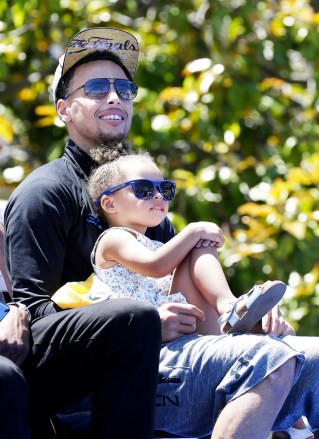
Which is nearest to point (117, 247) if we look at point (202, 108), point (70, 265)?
point (70, 265)

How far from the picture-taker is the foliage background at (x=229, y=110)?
6.93 metres

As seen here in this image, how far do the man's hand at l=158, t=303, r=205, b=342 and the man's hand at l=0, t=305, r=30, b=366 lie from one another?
0.45m

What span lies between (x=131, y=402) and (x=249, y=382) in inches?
14.4

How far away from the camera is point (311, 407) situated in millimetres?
3836

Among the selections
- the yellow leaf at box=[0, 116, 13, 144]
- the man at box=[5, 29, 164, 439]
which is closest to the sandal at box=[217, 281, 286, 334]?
the man at box=[5, 29, 164, 439]

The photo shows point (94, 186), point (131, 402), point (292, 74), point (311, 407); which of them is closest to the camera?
point (131, 402)

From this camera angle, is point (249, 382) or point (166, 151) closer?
point (249, 382)

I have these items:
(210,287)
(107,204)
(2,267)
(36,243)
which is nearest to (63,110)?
→ (107,204)

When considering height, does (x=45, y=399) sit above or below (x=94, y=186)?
below

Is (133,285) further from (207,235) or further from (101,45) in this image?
(101,45)

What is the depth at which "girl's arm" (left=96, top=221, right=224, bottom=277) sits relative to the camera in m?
3.80

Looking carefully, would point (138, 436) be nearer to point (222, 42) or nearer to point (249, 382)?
point (249, 382)

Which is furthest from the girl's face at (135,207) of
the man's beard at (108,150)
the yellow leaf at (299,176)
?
the yellow leaf at (299,176)

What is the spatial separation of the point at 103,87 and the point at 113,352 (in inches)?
51.6
